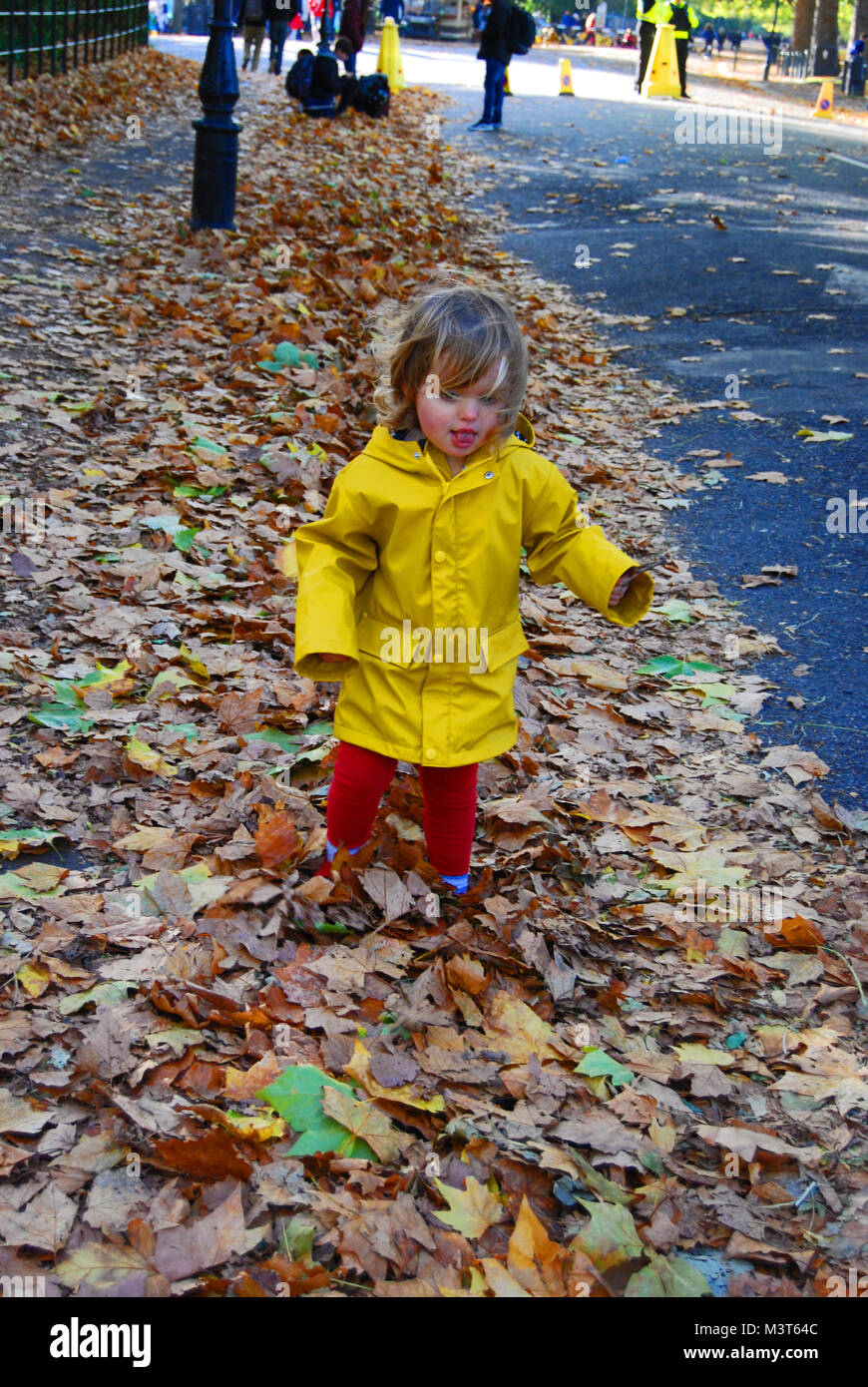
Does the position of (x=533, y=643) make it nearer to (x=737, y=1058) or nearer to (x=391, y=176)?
(x=737, y=1058)

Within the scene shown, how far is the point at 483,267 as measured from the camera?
10484mm

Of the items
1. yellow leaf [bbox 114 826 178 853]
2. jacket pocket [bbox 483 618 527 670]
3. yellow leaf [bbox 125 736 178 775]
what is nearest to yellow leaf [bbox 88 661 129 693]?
yellow leaf [bbox 125 736 178 775]

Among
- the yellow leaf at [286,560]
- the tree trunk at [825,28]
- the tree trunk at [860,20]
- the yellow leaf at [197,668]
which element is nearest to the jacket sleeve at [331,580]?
the yellow leaf at [197,668]

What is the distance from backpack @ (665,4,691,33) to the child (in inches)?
1049

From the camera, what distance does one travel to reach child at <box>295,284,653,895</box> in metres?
2.63

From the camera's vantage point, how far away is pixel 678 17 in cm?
2561

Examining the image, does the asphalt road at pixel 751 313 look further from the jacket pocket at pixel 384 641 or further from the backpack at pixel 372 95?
the jacket pocket at pixel 384 641

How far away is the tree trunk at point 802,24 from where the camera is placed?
145ft

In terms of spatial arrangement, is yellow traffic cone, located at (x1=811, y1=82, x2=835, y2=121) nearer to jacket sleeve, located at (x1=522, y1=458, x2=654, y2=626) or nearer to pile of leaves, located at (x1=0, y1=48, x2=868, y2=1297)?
pile of leaves, located at (x1=0, y1=48, x2=868, y2=1297)

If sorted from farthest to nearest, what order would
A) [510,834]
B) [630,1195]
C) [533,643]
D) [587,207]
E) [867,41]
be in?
[867,41] → [587,207] → [533,643] → [510,834] → [630,1195]

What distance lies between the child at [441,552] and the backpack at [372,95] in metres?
16.6

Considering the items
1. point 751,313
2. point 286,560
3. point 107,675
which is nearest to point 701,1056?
point 107,675
